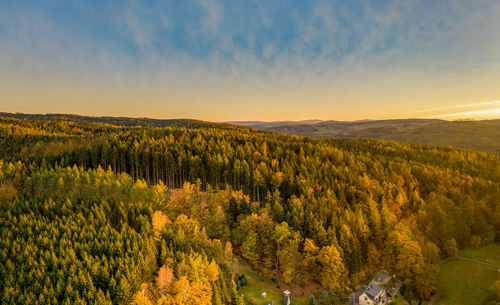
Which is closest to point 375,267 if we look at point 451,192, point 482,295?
point 482,295

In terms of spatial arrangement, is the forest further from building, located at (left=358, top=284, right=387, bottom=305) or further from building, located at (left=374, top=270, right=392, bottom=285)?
building, located at (left=358, top=284, right=387, bottom=305)

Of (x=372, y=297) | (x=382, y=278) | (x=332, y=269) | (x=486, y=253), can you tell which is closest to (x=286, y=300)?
(x=332, y=269)

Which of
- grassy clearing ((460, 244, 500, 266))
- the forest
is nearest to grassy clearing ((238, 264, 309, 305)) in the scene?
the forest

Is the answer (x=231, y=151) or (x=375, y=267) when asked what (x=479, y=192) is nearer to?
(x=375, y=267)

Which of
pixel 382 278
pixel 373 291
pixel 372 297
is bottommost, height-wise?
pixel 382 278

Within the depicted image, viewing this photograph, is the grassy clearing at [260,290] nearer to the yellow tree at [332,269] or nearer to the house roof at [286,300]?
the house roof at [286,300]

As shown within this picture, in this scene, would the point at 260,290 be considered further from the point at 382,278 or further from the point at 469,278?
the point at 469,278
